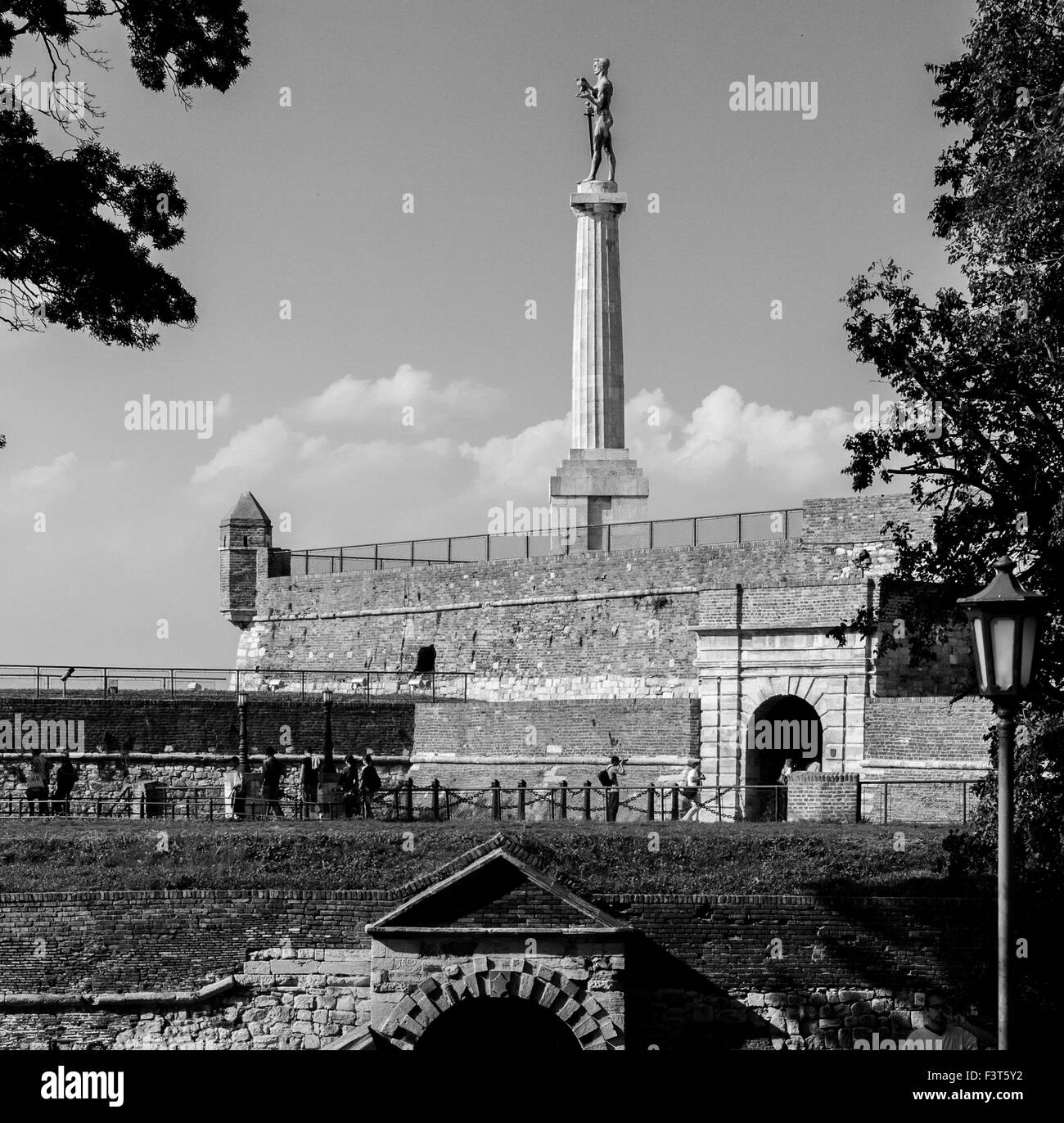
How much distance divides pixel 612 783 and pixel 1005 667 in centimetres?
2062

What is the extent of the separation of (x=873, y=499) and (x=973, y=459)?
16.6 metres

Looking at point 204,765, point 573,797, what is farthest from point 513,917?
point 204,765

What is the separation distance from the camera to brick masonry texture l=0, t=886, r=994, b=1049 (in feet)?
70.5

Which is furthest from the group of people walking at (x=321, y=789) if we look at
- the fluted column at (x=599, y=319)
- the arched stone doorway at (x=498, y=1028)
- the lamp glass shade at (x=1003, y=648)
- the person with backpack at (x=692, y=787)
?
the lamp glass shade at (x=1003, y=648)

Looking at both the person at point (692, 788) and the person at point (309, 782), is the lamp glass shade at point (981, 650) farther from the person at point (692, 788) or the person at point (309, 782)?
the person at point (309, 782)

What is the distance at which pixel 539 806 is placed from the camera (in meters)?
34.1

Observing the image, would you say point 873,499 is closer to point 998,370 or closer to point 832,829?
point 832,829

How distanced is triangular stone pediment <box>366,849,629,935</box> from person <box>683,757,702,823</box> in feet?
31.5

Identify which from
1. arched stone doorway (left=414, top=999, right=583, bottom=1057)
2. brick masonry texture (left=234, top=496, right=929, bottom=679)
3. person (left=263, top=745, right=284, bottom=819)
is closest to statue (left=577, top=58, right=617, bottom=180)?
brick masonry texture (left=234, top=496, right=929, bottom=679)

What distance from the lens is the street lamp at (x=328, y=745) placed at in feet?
112

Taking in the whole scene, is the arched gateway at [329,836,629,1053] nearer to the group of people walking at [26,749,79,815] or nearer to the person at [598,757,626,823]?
the person at [598,757,626,823]

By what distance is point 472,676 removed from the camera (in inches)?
1785

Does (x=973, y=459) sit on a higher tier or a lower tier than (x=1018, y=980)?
higher

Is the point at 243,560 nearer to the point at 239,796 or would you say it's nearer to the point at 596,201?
the point at 596,201
